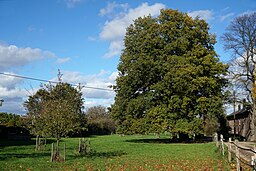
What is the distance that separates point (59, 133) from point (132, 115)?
63.0 ft

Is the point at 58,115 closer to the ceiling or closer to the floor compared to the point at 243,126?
closer to the ceiling

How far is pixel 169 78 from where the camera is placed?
32.6 metres

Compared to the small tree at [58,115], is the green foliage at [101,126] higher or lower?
lower

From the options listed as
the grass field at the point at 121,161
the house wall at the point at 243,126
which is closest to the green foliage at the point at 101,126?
the house wall at the point at 243,126

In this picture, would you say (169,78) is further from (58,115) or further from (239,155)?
(58,115)

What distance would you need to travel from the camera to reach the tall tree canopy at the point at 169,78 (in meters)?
32.8

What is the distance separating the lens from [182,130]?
107 feet

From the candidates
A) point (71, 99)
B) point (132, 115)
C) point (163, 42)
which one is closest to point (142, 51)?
point (163, 42)

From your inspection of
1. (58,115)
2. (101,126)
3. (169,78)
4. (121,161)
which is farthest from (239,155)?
(101,126)

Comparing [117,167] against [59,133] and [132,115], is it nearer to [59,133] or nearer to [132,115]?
[59,133]

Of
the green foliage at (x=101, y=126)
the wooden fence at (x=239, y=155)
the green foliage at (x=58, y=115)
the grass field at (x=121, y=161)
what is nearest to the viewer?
the wooden fence at (x=239, y=155)

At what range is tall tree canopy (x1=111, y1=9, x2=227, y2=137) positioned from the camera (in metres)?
32.8

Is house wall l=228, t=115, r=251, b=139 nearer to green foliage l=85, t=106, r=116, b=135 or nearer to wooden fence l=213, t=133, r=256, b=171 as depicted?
wooden fence l=213, t=133, r=256, b=171

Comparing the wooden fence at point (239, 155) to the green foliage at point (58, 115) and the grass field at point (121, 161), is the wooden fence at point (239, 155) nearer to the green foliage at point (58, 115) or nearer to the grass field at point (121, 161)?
the grass field at point (121, 161)
